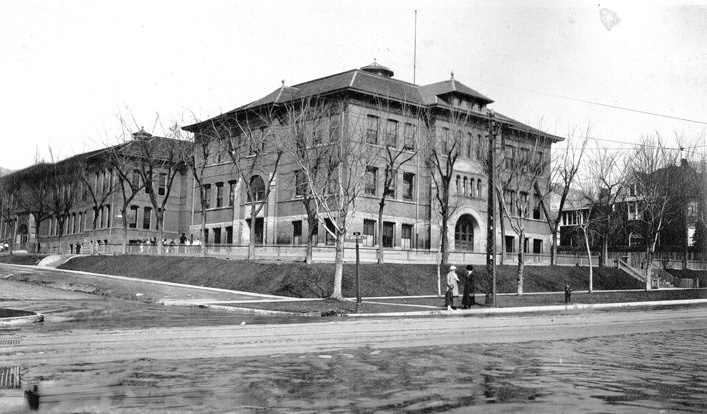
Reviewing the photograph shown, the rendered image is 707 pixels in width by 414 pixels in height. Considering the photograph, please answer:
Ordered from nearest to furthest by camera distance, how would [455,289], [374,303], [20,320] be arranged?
[20,320] → [455,289] → [374,303]

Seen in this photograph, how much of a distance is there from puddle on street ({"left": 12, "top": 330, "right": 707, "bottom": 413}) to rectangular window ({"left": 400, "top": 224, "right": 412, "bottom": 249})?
36482 millimetres

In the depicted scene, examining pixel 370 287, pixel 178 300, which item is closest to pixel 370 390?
pixel 178 300

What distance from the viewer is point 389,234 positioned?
48250mm

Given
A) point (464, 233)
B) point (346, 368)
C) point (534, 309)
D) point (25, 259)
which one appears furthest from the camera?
point (25, 259)

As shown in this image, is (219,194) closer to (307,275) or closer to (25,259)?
(25,259)

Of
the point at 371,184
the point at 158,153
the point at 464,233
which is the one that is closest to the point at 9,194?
the point at 158,153

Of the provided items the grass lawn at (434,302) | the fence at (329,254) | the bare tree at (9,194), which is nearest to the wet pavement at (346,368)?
the grass lawn at (434,302)

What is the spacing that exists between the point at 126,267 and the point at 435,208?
21.1 meters

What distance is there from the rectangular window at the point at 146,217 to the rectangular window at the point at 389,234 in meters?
32.0

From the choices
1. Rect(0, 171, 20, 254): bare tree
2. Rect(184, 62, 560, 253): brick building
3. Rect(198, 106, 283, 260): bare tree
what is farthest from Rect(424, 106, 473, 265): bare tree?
Rect(0, 171, 20, 254): bare tree

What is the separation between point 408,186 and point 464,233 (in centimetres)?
638

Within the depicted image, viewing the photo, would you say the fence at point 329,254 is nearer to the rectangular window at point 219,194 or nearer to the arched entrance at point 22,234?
the rectangular window at point 219,194

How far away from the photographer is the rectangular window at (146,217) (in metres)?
70.3

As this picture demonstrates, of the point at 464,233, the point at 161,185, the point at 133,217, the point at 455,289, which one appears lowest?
the point at 455,289
